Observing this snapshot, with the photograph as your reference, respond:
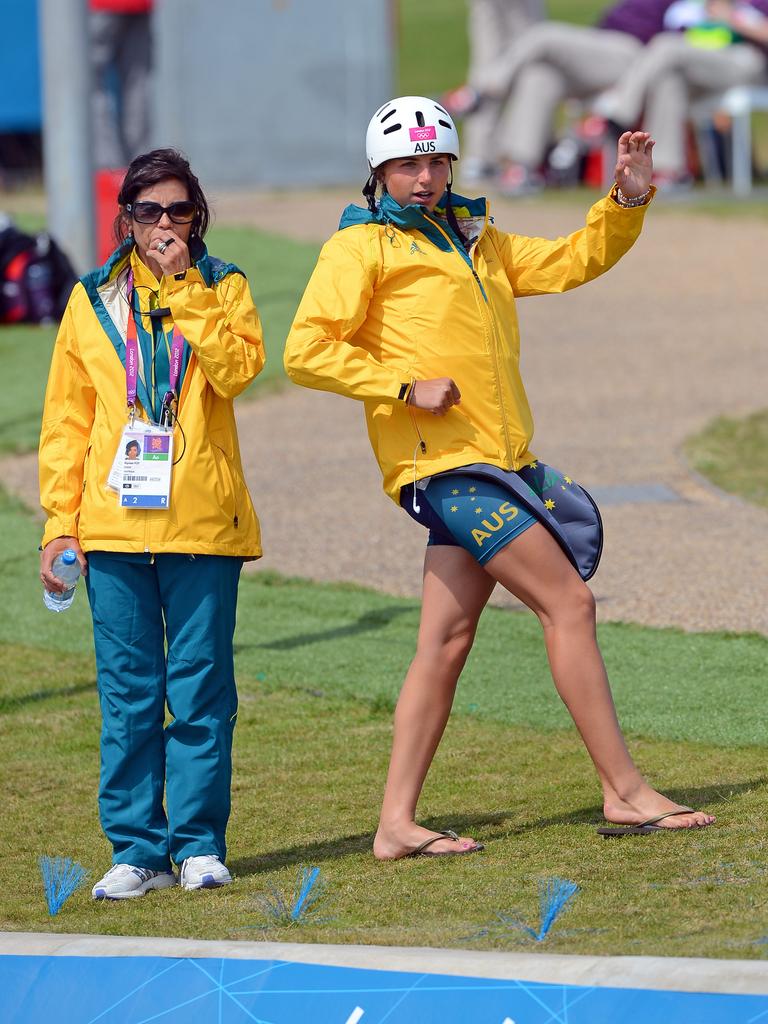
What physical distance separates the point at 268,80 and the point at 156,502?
67.0ft

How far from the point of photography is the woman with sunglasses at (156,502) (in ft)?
14.6

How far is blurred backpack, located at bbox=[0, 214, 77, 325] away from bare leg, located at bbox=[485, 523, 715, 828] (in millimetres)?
10710

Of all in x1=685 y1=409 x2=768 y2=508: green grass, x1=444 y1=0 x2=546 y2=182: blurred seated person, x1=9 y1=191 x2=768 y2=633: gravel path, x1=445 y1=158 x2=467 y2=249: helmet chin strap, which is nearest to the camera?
x1=445 y1=158 x2=467 y2=249: helmet chin strap

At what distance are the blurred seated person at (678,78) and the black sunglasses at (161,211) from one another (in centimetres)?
1768

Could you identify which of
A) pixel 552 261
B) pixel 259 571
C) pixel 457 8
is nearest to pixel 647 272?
pixel 259 571

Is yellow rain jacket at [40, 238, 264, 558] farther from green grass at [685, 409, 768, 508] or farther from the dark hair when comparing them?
green grass at [685, 409, 768, 508]

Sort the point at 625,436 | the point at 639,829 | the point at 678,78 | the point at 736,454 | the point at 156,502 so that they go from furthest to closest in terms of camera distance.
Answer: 1. the point at 678,78
2. the point at 625,436
3. the point at 736,454
4. the point at 639,829
5. the point at 156,502

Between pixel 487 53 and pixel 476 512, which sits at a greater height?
pixel 487 53

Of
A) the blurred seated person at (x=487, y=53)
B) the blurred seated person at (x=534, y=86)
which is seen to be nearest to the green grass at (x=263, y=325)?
the blurred seated person at (x=534, y=86)

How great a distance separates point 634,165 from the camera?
477 centimetres

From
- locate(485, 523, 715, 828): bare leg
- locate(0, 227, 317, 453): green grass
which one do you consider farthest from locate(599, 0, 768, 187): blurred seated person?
locate(485, 523, 715, 828): bare leg

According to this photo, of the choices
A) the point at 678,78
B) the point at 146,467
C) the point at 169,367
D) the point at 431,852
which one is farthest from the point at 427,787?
the point at 678,78

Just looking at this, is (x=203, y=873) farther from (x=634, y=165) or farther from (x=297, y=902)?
(x=634, y=165)

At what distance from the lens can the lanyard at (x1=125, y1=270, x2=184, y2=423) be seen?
4.47 meters
